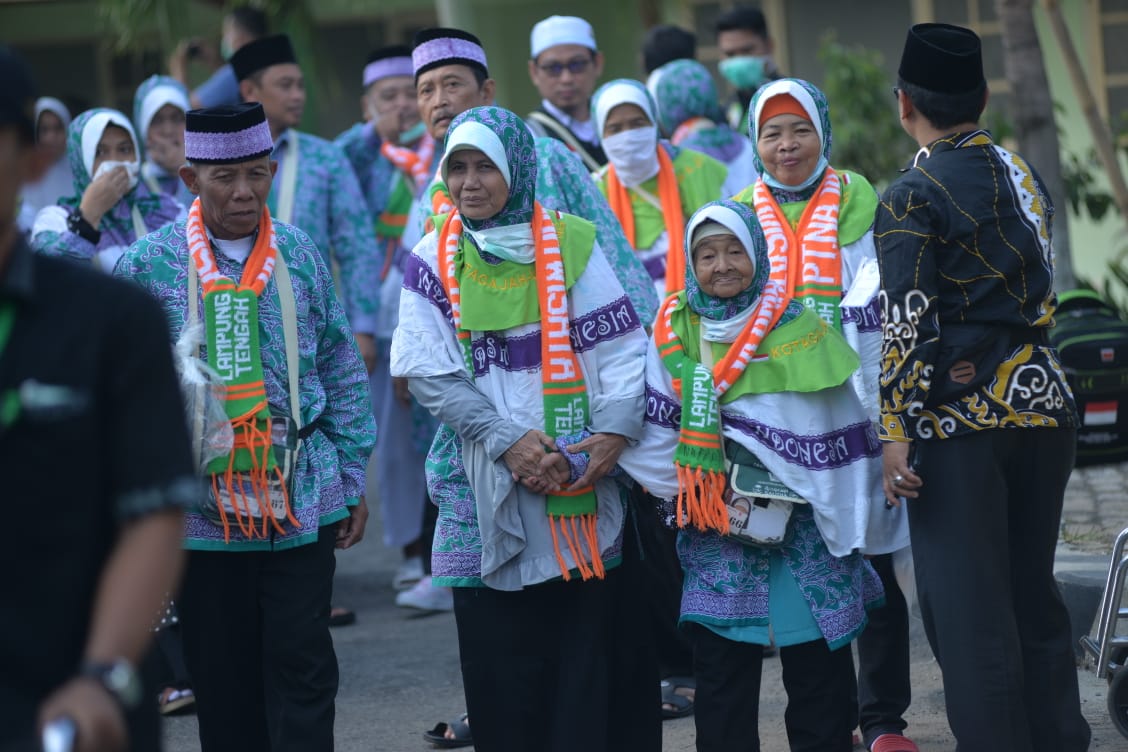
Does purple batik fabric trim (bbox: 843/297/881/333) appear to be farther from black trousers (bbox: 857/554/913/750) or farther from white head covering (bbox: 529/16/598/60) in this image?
white head covering (bbox: 529/16/598/60)

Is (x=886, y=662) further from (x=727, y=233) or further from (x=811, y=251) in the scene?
(x=727, y=233)

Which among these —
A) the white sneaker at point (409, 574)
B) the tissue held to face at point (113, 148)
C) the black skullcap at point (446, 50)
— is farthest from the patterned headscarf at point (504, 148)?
the white sneaker at point (409, 574)

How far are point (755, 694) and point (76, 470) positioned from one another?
100 inches

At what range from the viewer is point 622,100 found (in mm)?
6238

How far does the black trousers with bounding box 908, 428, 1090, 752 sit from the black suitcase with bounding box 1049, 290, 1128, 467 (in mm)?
1315

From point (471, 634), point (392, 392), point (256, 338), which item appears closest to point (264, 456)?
point (256, 338)

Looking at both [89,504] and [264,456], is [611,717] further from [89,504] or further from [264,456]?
[89,504]

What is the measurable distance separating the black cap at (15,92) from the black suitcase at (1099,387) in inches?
158

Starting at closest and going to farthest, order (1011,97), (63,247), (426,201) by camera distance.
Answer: (426,201) < (63,247) < (1011,97)

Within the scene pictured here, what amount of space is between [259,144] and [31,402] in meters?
2.23

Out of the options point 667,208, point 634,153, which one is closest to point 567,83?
point 634,153

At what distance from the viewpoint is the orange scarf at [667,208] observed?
6.02m

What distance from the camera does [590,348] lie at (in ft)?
14.6

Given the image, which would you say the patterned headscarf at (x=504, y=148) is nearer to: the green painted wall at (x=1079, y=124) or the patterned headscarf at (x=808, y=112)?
the patterned headscarf at (x=808, y=112)
